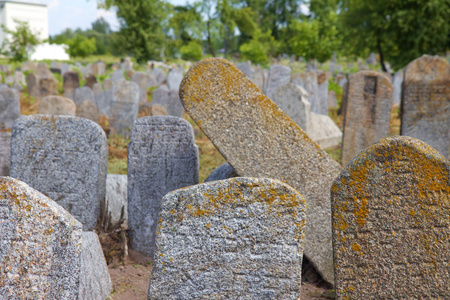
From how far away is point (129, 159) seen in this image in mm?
4305

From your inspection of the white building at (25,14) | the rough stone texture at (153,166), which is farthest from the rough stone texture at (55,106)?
the white building at (25,14)

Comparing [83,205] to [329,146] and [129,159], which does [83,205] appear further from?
[329,146]

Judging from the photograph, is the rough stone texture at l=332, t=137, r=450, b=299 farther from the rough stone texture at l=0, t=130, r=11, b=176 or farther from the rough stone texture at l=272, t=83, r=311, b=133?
the rough stone texture at l=272, t=83, r=311, b=133

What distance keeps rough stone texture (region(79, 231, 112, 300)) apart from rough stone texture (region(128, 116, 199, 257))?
930 mm

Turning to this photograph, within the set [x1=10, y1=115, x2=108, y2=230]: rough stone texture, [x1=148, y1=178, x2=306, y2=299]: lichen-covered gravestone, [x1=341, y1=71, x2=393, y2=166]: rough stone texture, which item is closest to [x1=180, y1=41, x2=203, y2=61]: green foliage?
[x1=341, y1=71, x2=393, y2=166]: rough stone texture

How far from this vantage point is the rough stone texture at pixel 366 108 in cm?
664

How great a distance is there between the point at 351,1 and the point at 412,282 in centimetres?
2788

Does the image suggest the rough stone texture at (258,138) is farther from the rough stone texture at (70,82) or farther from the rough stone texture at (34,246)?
the rough stone texture at (70,82)

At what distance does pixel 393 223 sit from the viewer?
259 centimetres

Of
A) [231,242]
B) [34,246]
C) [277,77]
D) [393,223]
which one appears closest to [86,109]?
[277,77]

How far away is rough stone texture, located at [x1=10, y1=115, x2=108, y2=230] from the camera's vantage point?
13.4 feet

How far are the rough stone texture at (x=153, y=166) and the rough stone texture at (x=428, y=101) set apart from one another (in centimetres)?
370

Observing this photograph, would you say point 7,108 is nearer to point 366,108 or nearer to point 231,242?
point 366,108

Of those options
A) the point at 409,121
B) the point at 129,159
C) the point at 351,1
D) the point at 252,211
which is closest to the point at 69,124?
the point at 129,159
